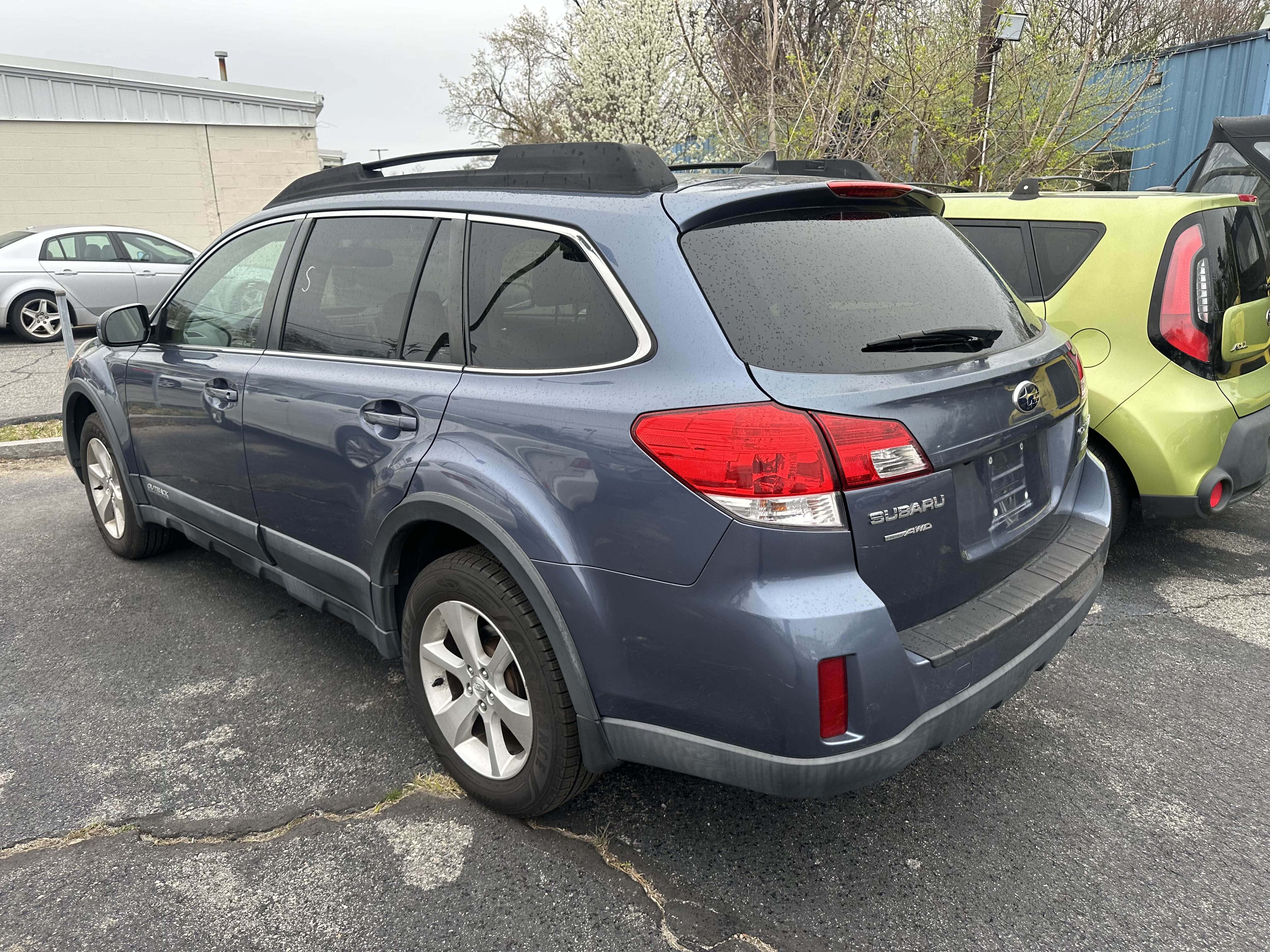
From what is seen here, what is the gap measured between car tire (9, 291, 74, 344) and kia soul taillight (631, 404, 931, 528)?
12606 mm

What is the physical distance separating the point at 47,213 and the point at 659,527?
2065cm

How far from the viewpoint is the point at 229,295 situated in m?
3.62

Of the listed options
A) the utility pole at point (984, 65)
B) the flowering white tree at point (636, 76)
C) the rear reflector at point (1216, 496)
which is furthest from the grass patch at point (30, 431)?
the flowering white tree at point (636, 76)

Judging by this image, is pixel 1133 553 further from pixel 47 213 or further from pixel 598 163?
pixel 47 213

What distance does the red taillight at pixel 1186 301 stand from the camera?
3867 millimetres

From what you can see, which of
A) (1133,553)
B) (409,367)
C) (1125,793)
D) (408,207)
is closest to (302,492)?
(409,367)

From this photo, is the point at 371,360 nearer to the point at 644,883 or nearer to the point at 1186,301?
the point at 644,883

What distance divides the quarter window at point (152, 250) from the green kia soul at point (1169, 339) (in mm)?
11700

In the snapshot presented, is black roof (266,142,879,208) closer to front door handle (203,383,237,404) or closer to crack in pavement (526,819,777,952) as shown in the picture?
front door handle (203,383,237,404)

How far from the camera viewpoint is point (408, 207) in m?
2.87

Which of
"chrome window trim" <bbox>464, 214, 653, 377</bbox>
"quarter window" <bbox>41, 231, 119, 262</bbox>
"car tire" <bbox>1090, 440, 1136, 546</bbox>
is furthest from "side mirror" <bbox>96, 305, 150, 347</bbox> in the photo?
"quarter window" <bbox>41, 231, 119, 262</bbox>

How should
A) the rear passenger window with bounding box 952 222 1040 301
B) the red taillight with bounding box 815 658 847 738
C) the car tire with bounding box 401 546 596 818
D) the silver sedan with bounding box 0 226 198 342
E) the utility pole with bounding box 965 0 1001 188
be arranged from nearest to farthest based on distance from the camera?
the red taillight with bounding box 815 658 847 738, the car tire with bounding box 401 546 596 818, the rear passenger window with bounding box 952 222 1040 301, the utility pole with bounding box 965 0 1001 188, the silver sedan with bounding box 0 226 198 342

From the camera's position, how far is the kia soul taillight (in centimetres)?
192

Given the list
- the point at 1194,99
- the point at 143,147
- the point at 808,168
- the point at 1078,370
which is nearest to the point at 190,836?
the point at 808,168
